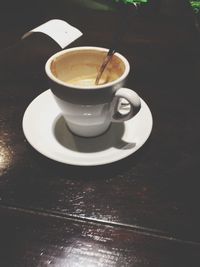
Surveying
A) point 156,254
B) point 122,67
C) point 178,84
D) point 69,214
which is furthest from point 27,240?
point 178,84

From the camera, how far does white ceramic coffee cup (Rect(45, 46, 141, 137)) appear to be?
1.98ft

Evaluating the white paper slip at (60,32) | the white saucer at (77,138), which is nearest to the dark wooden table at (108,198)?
the white saucer at (77,138)

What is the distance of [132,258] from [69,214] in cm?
12

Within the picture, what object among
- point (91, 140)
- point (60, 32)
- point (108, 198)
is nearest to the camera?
point (108, 198)

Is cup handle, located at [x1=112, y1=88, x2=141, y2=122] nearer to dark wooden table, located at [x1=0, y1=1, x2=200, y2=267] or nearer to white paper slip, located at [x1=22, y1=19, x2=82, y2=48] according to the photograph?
dark wooden table, located at [x1=0, y1=1, x2=200, y2=267]

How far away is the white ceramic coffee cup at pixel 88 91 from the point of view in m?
0.60

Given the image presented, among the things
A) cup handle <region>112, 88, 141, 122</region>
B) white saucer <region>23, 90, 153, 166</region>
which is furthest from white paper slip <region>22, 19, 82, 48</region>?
cup handle <region>112, 88, 141, 122</region>

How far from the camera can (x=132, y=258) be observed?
19.3 inches

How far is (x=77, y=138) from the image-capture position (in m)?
0.68

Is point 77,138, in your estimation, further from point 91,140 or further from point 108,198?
point 108,198

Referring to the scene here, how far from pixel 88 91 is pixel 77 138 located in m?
0.13

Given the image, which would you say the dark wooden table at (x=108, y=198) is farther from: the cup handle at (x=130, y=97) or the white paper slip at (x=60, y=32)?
the white paper slip at (x=60, y=32)

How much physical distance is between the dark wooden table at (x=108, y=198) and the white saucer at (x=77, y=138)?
0.02 metres

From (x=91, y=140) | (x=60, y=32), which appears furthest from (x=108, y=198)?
(x=60, y=32)
